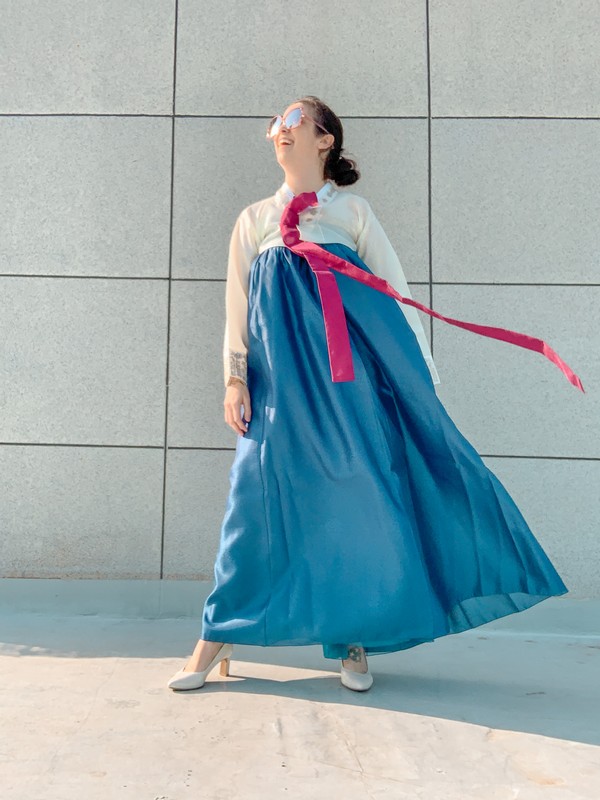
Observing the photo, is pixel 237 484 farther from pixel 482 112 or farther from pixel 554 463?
pixel 482 112

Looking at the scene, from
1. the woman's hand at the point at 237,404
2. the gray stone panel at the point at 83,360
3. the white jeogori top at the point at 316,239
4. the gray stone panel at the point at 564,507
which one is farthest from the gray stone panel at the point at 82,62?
the gray stone panel at the point at 564,507

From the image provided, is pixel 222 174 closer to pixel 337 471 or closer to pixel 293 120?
pixel 293 120

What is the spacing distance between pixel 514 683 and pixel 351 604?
0.61 meters

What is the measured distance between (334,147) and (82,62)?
56.4 inches

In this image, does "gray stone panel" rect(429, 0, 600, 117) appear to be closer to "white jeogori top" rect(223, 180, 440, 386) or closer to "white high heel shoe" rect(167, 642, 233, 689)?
"white jeogori top" rect(223, 180, 440, 386)

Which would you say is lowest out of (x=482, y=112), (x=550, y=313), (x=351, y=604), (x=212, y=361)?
(x=351, y=604)

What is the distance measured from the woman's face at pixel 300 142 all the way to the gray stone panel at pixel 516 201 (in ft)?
3.21

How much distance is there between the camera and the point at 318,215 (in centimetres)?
261

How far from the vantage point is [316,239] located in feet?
8.45

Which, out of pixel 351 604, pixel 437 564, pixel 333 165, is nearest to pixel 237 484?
pixel 351 604

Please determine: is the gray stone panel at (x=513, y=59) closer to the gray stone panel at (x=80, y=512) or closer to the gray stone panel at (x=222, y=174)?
the gray stone panel at (x=222, y=174)

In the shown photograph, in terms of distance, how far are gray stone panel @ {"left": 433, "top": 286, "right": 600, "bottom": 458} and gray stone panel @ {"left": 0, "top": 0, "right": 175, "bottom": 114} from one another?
146cm

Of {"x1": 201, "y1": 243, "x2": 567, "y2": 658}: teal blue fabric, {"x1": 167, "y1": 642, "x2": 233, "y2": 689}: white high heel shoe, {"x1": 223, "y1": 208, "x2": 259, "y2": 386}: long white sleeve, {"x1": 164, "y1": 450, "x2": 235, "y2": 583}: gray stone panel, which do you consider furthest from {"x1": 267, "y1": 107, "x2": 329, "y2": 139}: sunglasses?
{"x1": 167, "y1": 642, "x2": 233, "y2": 689}: white high heel shoe

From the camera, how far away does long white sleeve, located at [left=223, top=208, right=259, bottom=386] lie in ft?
Answer: 8.32
